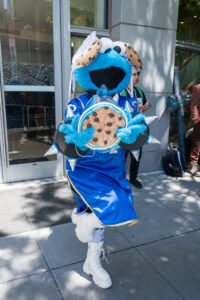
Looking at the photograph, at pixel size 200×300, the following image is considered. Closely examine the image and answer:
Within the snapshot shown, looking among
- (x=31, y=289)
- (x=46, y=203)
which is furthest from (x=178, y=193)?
(x=31, y=289)

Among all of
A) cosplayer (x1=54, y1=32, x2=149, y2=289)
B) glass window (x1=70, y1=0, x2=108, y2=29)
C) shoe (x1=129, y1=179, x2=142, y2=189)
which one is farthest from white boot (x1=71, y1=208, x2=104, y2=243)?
glass window (x1=70, y1=0, x2=108, y2=29)

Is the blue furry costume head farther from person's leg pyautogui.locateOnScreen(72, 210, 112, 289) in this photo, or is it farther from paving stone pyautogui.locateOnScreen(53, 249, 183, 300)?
paving stone pyautogui.locateOnScreen(53, 249, 183, 300)

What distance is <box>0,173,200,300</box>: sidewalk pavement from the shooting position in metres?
2.23

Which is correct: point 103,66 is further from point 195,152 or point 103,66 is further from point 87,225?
point 195,152

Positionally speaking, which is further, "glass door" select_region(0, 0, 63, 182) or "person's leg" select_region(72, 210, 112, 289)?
"glass door" select_region(0, 0, 63, 182)

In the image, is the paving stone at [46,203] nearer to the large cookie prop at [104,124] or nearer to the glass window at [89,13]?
the large cookie prop at [104,124]

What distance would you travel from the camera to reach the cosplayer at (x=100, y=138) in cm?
182

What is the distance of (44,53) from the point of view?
4344 millimetres

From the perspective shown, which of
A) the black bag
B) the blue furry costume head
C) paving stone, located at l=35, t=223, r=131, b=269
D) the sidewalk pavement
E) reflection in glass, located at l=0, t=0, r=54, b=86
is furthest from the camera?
the black bag

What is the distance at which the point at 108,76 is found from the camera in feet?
6.70

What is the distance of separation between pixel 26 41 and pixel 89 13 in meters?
1.25

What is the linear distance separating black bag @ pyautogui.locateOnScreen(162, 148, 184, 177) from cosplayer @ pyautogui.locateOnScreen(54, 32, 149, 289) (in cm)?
293

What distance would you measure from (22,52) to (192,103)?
10.4 feet

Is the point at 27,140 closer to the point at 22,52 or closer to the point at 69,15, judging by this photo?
the point at 22,52
